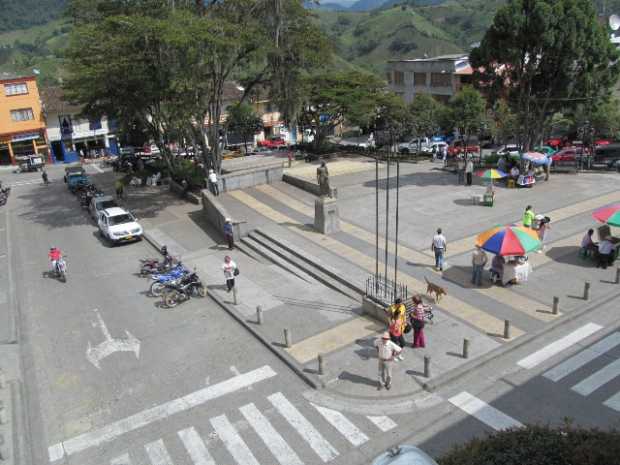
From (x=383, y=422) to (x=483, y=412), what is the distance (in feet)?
7.25

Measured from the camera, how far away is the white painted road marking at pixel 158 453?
1110 centimetres

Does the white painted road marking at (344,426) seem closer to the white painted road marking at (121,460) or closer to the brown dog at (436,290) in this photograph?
the white painted road marking at (121,460)

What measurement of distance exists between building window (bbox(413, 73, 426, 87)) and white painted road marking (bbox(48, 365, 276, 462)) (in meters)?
65.3

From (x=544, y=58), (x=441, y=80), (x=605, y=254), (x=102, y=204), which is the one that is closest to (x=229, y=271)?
(x=605, y=254)

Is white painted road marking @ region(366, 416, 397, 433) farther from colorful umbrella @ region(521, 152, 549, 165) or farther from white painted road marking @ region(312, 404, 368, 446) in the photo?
colorful umbrella @ region(521, 152, 549, 165)

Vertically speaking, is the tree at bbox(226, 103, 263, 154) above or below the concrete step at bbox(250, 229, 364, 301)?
above

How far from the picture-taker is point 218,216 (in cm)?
2598

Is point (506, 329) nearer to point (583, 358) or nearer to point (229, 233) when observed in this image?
point (583, 358)

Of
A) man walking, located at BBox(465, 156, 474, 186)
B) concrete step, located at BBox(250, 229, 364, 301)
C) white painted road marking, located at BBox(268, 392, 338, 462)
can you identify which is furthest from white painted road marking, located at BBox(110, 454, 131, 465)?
man walking, located at BBox(465, 156, 474, 186)

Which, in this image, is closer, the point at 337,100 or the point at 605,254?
the point at 605,254

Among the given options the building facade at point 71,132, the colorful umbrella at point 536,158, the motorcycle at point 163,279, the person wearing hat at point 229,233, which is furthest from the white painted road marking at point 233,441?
the building facade at point 71,132

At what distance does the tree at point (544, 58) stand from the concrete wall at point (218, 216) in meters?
16.7

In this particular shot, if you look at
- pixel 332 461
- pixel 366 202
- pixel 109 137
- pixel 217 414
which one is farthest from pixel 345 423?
pixel 109 137

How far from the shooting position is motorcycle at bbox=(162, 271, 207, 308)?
18500 mm
